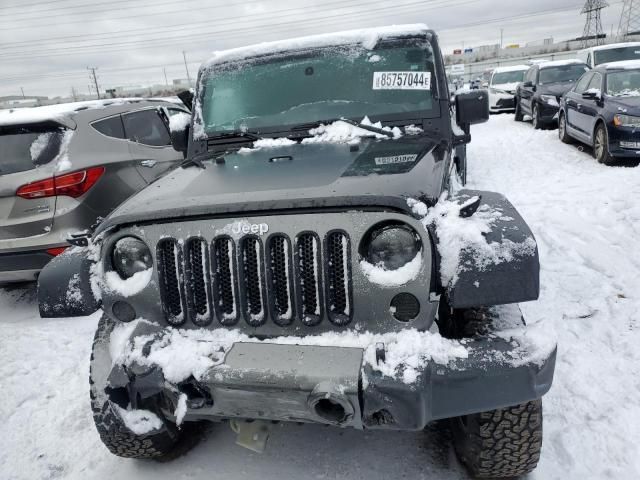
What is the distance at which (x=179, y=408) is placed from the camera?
1934 mm

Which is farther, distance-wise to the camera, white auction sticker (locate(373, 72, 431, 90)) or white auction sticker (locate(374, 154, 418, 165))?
white auction sticker (locate(373, 72, 431, 90))

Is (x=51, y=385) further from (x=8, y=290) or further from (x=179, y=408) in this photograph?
(x=8, y=290)

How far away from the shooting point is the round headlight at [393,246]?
194cm

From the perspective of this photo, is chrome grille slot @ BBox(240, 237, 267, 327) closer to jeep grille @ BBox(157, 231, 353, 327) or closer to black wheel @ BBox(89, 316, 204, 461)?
jeep grille @ BBox(157, 231, 353, 327)

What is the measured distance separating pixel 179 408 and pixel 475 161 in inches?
347

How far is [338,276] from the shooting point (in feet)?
6.45

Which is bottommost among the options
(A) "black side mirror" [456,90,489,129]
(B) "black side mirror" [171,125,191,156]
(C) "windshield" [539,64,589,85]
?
(C) "windshield" [539,64,589,85]

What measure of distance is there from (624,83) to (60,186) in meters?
8.61

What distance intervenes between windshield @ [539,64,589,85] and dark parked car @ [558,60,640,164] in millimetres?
3227

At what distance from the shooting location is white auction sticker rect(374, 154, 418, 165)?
2445 millimetres

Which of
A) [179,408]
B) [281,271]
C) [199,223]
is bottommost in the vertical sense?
[179,408]

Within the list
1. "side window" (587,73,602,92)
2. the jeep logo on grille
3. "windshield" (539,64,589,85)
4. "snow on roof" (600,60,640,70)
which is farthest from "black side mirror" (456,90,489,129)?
"windshield" (539,64,589,85)

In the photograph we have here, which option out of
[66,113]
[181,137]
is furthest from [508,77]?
[181,137]

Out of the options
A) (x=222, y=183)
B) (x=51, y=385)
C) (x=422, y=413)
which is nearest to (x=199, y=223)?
(x=222, y=183)
